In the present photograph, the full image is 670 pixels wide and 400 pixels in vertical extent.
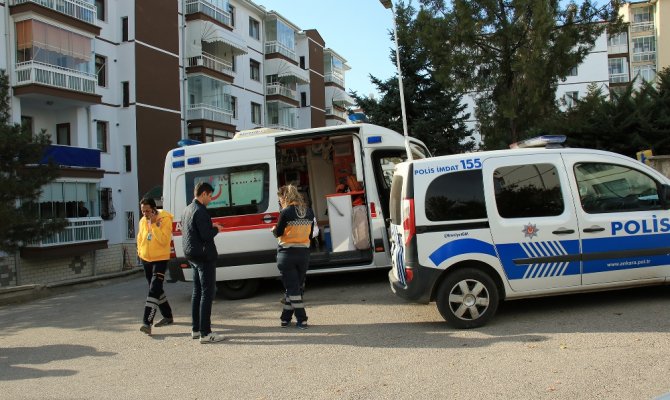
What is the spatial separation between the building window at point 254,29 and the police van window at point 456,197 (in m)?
36.6

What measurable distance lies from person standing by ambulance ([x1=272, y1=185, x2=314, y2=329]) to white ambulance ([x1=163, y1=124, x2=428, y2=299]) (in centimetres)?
202

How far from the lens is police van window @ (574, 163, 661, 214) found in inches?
239

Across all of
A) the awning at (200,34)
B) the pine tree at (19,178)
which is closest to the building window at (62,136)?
the awning at (200,34)

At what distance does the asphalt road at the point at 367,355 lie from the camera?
4.39 m

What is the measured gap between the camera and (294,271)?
653cm

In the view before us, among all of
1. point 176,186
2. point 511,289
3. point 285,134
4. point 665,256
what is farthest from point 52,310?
point 665,256

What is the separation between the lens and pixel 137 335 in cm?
690

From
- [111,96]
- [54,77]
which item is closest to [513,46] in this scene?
[54,77]

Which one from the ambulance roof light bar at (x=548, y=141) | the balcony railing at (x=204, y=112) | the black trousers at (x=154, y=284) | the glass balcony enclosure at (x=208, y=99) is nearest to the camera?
the ambulance roof light bar at (x=548, y=141)

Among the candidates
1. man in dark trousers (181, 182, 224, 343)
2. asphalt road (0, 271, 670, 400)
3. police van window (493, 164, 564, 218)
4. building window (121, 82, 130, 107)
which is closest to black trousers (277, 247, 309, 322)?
asphalt road (0, 271, 670, 400)

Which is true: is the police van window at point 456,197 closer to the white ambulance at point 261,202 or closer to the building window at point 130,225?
the white ambulance at point 261,202

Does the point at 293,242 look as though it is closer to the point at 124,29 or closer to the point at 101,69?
the point at 101,69

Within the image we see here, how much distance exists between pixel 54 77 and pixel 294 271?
20.8m

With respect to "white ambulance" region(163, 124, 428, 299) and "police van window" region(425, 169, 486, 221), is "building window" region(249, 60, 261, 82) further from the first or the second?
"police van window" region(425, 169, 486, 221)
